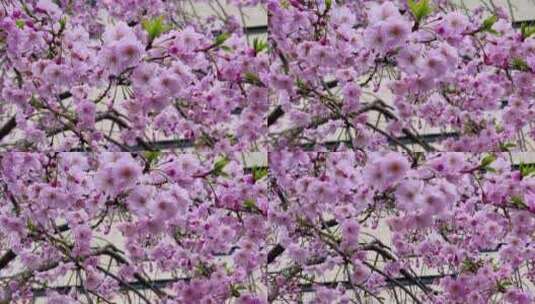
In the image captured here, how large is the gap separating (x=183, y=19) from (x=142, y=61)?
56 cm

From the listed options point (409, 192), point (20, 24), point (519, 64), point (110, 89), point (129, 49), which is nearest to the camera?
point (129, 49)

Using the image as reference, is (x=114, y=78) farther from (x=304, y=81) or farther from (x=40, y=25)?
(x=304, y=81)

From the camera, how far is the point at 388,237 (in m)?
2.72

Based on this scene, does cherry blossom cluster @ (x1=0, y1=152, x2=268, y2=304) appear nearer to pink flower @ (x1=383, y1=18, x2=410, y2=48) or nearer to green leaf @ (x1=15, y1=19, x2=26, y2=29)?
green leaf @ (x1=15, y1=19, x2=26, y2=29)

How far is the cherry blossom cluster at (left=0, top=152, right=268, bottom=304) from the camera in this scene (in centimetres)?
248

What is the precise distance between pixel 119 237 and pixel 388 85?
1.01 meters

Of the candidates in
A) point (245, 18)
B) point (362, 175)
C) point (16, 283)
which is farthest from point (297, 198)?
point (16, 283)

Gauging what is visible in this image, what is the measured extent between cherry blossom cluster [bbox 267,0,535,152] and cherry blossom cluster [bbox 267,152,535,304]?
0.11m

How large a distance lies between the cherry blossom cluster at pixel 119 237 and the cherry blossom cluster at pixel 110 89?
97mm

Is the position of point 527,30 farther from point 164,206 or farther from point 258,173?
point 164,206

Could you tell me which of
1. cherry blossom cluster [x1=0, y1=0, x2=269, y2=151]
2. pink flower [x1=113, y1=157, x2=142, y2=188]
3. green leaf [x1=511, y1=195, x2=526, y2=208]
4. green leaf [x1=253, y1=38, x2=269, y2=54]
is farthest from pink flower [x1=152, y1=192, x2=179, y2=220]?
green leaf [x1=511, y1=195, x2=526, y2=208]

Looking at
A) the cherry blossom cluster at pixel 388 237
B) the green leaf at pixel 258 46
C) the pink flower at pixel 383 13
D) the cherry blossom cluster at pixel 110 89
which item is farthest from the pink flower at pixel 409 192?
the green leaf at pixel 258 46

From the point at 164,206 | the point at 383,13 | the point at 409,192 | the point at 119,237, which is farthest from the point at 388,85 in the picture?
the point at 119,237

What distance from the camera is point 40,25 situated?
2.52 meters
